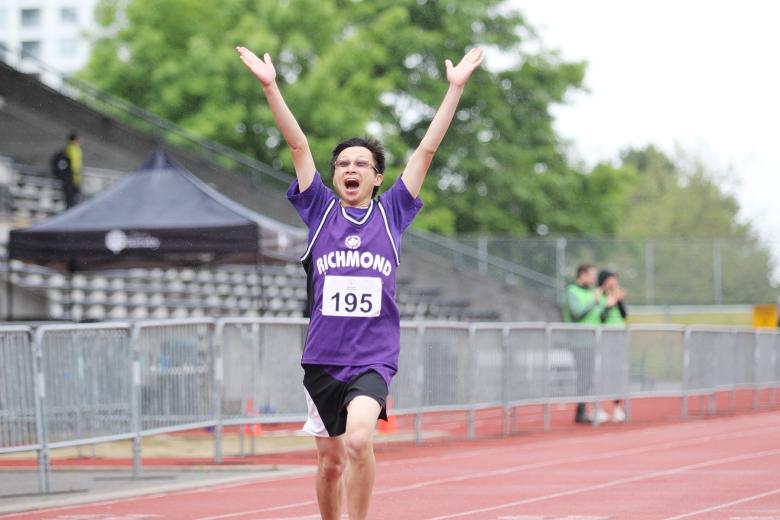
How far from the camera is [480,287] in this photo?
37.7 m

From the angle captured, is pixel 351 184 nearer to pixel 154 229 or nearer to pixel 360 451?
pixel 360 451

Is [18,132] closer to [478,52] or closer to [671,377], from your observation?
[671,377]

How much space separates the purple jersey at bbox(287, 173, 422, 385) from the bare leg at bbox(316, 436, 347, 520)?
1.24 ft

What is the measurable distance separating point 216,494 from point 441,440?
650 cm

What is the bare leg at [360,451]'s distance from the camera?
24.6ft

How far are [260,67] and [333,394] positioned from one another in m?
1.65

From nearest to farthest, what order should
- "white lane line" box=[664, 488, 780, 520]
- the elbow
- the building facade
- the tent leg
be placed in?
the elbow < "white lane line" box=[664, 488, 780, 520] < the tent leg < the building facade

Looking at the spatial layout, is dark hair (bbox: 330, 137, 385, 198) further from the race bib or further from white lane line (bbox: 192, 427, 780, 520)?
white lane line (bbox: 192, 427, 780, 520)

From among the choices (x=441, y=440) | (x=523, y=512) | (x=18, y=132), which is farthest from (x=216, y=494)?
(x=18, y=132)

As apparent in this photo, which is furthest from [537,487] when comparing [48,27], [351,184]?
[48,27]

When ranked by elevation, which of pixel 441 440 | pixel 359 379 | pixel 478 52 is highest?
pixel 478 52

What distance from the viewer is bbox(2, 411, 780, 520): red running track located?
10656mm

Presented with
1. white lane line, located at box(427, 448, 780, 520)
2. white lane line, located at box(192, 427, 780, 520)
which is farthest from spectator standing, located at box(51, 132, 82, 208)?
white lane line, located at box(427, 448, 780, 520)

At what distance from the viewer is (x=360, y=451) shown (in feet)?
24.7
